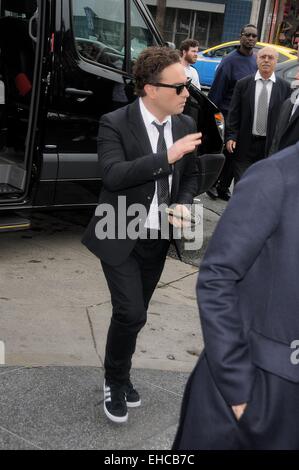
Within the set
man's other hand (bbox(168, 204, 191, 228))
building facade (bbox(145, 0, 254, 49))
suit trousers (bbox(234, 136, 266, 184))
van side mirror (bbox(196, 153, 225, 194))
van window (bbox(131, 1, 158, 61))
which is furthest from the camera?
building facade (bbox(145, 0, 254, 49))

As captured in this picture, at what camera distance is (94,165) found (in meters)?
5.51

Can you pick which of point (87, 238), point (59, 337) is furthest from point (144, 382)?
point (87, 238)

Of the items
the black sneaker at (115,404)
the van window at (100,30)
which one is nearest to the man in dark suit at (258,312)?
the black sneaker at (115,404)

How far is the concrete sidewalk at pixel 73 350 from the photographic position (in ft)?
10.3

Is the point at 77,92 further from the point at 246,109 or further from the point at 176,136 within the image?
the point at 176,136

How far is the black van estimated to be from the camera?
201 inches

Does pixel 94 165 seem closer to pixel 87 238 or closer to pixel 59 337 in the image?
pixel 59 337

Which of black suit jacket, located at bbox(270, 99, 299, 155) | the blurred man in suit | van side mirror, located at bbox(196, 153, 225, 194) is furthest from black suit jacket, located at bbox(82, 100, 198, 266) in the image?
the blurred man in suit

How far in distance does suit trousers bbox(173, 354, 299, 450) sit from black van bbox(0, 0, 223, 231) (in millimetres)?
3477

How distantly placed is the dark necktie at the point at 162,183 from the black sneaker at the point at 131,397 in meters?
0.96

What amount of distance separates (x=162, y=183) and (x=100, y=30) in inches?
108

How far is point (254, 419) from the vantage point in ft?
5.49

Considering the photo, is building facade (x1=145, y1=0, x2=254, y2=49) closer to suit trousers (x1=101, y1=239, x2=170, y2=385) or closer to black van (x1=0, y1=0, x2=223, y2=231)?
black van (x1=0, y1=0, x2=223, y2=231)

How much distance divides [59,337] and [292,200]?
108 inches
